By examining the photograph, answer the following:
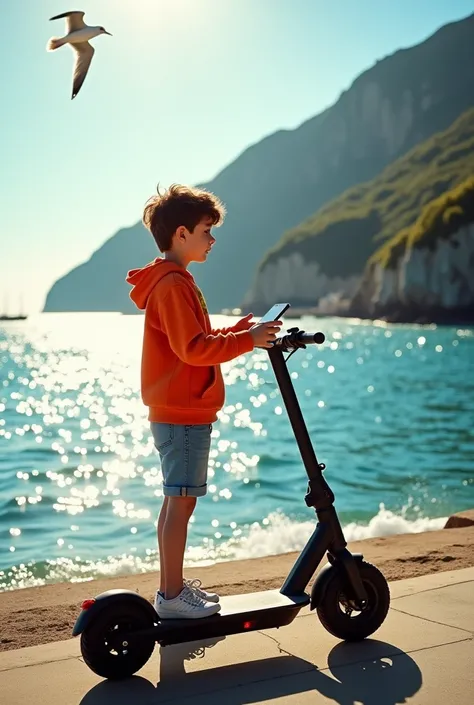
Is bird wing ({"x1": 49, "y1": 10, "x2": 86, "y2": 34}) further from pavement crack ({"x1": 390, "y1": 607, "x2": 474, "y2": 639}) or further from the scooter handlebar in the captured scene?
pavement crack ({"x1": 390, "y1": 607, "x2": 474, "y2": 639})

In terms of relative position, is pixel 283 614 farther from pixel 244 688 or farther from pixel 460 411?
pixel 460 411

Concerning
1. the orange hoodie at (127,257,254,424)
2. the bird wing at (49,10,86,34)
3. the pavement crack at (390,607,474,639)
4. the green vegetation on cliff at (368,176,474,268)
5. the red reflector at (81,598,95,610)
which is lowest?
the pavement crack at (390,607,474,639)

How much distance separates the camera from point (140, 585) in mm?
5812

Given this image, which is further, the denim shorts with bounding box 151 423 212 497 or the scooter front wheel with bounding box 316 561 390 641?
the scooter front wheel with bounding box 316 561 390 641

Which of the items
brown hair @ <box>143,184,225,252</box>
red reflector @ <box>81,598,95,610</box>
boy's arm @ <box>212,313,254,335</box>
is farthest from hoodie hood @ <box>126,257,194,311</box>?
red reflector @ <box>81,598,95,610</box>

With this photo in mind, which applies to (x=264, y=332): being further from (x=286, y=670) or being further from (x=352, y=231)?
(x=352, y=231)

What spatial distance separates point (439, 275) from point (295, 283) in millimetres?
60150

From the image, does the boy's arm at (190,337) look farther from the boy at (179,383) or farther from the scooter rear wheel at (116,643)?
the scooter rear wheel at (116,643)

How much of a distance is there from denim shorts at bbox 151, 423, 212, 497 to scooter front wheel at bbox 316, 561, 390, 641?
27.8 inches

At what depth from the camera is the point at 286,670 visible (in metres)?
3.37

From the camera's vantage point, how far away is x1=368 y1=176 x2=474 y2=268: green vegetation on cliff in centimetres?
10225

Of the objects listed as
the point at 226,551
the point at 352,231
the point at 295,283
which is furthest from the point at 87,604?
the point at 352,231

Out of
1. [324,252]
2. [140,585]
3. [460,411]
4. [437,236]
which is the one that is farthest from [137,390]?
[324,252]

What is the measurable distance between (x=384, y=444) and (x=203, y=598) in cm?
1838
